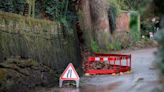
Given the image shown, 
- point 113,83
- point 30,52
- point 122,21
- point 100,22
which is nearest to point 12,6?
point 30,52

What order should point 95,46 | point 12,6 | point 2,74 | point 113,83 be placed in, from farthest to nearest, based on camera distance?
point 95,46 → point 12,6 → point 113,83 → point 2,74

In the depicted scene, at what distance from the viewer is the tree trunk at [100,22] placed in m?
27.1

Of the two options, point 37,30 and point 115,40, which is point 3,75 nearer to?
point 37,30

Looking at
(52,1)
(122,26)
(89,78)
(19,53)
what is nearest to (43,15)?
(52,1)

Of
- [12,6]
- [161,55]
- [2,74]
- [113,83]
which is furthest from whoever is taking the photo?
[12,6]

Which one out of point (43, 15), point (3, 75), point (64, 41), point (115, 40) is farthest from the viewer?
point (115, 40)

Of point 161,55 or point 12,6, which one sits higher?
point 12,6

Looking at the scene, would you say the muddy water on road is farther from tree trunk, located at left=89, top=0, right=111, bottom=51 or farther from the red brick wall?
the red brick wall

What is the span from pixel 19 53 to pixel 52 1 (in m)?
6.19

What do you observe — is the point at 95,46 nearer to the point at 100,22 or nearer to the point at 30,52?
the point at 100,22

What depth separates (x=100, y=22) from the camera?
28.3m

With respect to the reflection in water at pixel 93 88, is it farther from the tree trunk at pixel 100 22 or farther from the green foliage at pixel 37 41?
the tree trunk at pixel 100 22

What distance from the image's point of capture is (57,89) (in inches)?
515

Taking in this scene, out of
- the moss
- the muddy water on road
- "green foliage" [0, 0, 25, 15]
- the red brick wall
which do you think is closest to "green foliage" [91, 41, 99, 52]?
the red brick wall
